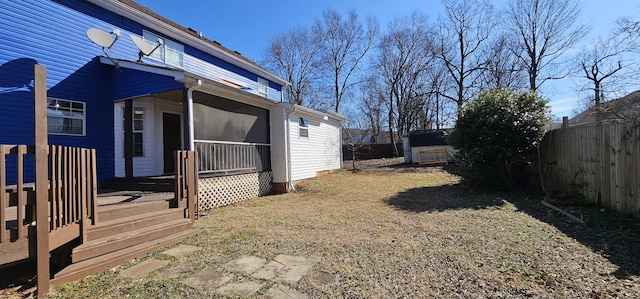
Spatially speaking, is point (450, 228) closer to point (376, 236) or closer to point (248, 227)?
point (376, 236)

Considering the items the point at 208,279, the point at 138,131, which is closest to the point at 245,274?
the point at 208,279

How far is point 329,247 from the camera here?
4219 mm

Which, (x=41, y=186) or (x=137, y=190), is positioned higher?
(x=41, y=186)

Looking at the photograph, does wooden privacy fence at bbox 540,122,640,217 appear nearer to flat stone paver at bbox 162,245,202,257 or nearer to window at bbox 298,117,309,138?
flat stone paver at bbox 162,245,202,257

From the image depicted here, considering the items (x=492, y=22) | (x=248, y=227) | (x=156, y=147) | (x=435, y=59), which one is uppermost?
(x=492, y=22)

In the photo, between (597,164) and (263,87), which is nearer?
(597,164)

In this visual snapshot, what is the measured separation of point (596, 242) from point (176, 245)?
6.13 metres

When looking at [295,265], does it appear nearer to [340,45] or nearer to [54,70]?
[54,70]

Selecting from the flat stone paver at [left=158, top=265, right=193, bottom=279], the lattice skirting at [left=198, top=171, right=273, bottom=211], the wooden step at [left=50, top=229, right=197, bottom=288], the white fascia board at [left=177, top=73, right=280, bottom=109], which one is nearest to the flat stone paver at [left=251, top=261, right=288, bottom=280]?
the flat stone paver at [left=158, top=265, right=193, bottom=279]

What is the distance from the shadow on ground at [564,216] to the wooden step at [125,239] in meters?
4.79

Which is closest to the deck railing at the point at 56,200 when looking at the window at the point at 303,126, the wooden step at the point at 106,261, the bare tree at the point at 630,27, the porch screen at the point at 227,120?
the wooden step at the point at 106,261

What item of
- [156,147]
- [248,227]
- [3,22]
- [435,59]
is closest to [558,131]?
[248,227]

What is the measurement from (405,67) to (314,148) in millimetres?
21472

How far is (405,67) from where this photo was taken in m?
30.2
